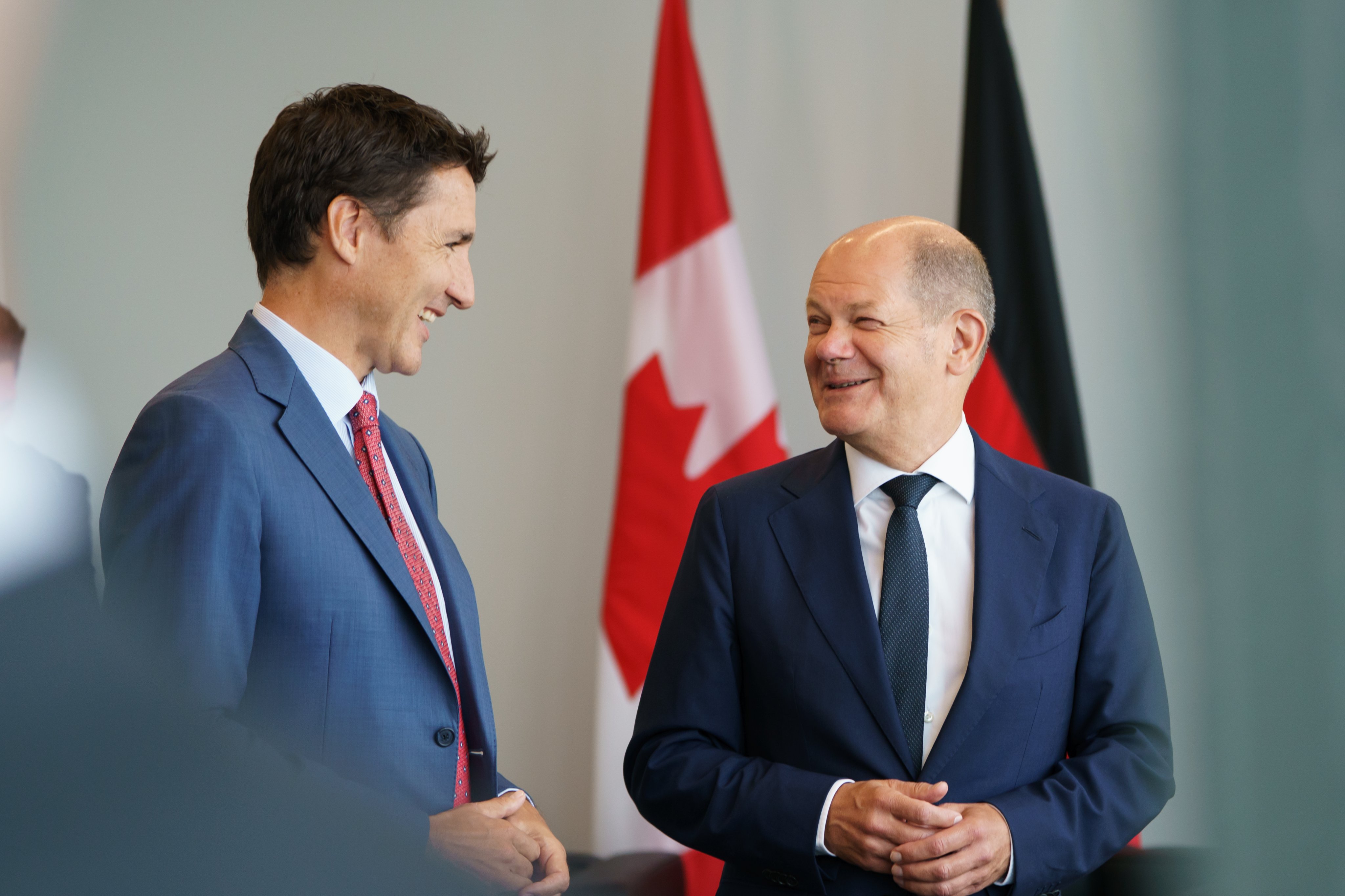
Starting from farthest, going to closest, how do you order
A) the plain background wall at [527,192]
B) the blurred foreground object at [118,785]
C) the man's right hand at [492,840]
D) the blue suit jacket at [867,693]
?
the plain background wall at [527,192] → the blue suit jacket at [867,693] → the man's right hand at [492,840] → the blurred foreground object at [118,785]

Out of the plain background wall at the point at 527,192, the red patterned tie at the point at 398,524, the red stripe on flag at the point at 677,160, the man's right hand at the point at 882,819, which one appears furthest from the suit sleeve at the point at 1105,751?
the plain background wall at the point at 527,192

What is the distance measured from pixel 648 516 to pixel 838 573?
1435 millimetres

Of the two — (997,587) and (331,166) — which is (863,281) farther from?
(331,166)

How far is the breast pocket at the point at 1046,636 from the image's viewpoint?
65.1 inches

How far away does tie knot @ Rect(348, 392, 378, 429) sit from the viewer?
61.1 inches

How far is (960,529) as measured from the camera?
1794 mm

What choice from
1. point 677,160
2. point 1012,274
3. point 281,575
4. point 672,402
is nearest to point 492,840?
point 281,575

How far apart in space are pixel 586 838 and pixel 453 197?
101 inches

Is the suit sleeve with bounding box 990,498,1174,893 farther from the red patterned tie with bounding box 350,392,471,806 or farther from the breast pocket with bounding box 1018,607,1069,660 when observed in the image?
Answer: the red patterned tie with bounding box 350,392,471,806

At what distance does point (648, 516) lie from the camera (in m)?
3.14

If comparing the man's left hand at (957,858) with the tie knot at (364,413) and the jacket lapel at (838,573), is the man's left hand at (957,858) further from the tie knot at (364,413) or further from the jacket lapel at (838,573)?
the tie knot at (364,413)

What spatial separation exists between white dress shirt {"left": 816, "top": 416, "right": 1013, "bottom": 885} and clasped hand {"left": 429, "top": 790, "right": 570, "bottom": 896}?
39cm

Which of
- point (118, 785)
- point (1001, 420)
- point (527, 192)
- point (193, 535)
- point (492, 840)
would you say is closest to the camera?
point (118, 785)

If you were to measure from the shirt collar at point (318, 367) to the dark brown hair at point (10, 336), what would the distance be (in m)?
0.29
